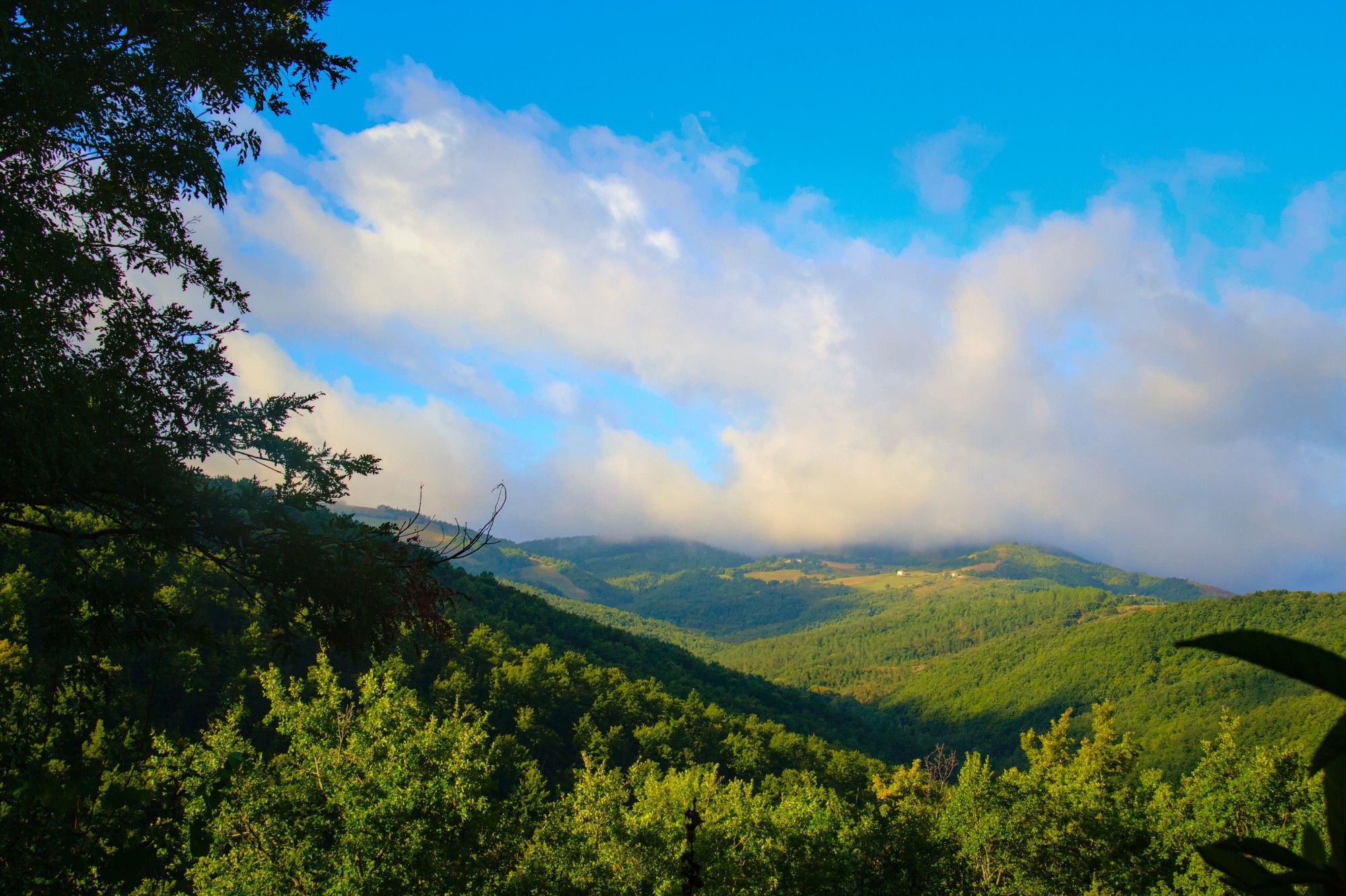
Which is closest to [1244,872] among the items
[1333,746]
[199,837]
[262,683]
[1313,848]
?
[1313,848]

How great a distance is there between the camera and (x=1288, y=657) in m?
1.51

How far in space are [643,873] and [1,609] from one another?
40.9 meters

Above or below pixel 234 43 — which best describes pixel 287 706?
below

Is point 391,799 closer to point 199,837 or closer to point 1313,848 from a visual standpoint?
point 199,837

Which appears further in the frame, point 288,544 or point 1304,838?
point 288,544

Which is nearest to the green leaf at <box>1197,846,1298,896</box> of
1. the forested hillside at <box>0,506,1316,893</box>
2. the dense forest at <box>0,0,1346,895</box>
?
the dense forest at <box>0,0,1346,895</box>

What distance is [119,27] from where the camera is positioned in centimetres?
755

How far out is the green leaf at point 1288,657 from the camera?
1.45 m

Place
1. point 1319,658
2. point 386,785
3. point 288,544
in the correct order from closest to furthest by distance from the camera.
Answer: point 1319,658 < point 288,544 < point 386,785

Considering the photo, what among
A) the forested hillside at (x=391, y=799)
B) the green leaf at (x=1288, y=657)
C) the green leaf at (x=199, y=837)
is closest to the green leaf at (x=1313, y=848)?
the green leaf at (x=1288, y=657)

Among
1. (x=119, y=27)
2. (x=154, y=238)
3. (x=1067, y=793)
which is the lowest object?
(x=1067, y=793)

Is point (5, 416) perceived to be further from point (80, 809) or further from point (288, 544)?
point (80, 809)

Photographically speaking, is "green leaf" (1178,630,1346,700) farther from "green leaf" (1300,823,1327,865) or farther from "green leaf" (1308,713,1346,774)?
"green leaf" (1300,823,1327,865)

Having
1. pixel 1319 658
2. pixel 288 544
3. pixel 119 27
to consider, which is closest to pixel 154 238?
pixel 119 27
